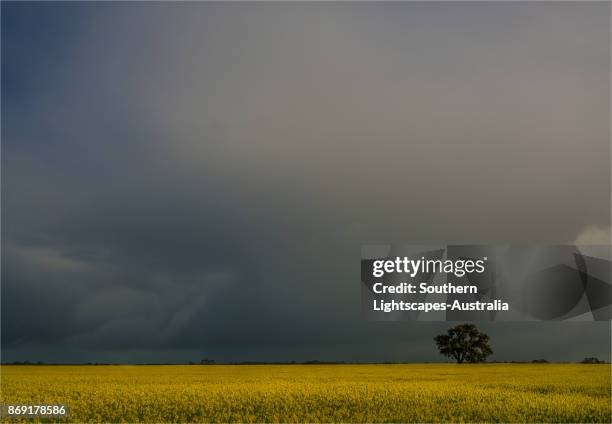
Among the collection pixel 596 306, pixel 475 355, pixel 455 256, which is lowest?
pixel 475 355

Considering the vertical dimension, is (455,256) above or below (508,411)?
above

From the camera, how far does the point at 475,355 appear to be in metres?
109

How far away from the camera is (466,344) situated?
4301 inches

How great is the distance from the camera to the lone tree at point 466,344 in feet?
357

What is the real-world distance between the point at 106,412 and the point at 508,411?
16.9 meters

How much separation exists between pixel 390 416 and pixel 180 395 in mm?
12145

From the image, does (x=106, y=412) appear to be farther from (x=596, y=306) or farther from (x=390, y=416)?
(x=596, y=306)

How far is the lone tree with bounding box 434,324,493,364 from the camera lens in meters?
109

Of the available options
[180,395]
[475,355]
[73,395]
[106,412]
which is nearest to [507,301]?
[180,395]

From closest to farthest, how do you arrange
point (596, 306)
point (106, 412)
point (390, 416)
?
point (390, 416) → point (106, 412) → point (596, 306)

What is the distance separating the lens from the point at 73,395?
1374 inches

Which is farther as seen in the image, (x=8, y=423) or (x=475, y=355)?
(x=475, y=355)

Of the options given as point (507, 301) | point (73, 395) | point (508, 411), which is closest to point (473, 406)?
point (508, 411)

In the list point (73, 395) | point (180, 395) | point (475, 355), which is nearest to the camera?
point (180, 395)
